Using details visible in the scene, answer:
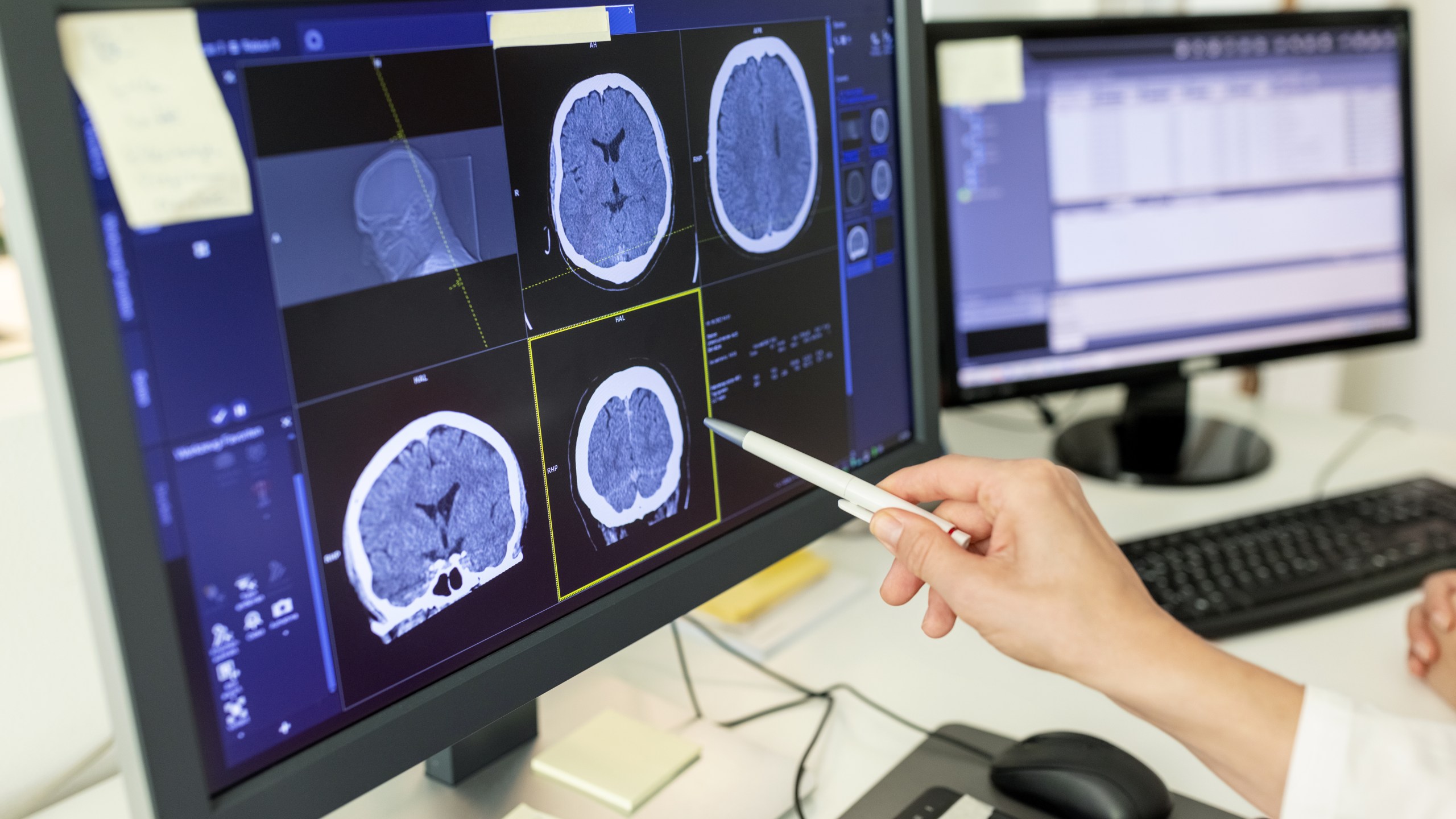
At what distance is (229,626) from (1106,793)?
50 cm

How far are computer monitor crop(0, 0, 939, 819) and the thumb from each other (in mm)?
133

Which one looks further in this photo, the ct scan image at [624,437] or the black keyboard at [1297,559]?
the black keyboard at [1297,559]

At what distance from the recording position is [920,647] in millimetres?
899

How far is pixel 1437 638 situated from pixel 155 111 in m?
0.93

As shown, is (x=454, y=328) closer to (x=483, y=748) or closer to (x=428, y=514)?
(x=428, y=514)

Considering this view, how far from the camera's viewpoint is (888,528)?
572 mm

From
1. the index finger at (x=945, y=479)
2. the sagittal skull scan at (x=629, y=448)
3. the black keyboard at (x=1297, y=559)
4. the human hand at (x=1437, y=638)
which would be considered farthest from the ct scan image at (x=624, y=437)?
the human hand at (x=1437, y=638)

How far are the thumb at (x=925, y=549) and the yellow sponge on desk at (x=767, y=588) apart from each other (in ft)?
1.00

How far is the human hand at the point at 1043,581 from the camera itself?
1.75 ft

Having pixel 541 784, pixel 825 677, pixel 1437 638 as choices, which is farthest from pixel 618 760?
pixel 1437 638

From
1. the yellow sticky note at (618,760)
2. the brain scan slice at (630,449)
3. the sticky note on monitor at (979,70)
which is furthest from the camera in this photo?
the sticky note on monitor at (979,70)

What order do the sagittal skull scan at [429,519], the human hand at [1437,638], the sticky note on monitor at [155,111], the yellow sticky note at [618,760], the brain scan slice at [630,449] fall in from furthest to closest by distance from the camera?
the human hand at [1437,638], the yellow sticky note at [618,760], the brain scan slice at [630,449], the sagittal skull scan at [429,519], the sticky note on monitor at [155,111]

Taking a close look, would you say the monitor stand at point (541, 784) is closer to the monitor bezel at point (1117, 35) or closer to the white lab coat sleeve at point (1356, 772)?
the white lab coat sleeve at point (1356, 772)

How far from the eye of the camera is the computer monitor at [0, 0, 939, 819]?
40 centimetres
